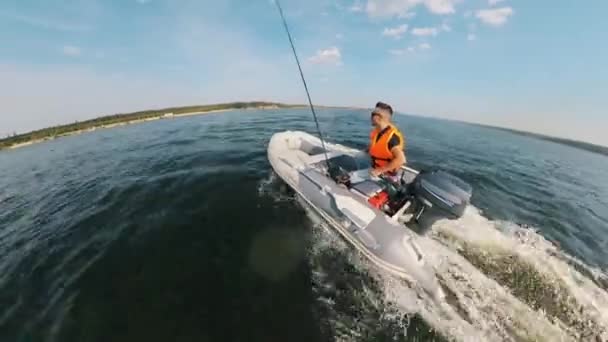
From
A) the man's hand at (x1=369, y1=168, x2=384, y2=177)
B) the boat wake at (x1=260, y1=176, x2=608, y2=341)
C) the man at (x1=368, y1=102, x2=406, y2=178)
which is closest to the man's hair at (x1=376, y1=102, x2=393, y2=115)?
the man at (x1=368, y1=102, x2=406, y2=178)

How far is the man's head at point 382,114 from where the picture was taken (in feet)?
15.3

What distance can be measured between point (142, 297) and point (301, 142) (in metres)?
6.73

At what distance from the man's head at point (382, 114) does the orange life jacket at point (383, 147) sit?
189 millimetres

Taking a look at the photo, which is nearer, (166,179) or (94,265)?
(94,265)

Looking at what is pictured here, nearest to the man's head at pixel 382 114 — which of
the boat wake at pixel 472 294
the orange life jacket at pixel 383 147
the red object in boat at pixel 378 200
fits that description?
the orange life jacket at pixel 383 147

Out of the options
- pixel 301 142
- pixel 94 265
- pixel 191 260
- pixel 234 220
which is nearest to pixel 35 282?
pixel 94 265

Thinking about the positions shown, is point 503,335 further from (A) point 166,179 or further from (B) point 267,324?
(A) point 166,179

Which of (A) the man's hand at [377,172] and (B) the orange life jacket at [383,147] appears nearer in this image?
(B) the orange life jacket at [383,147]

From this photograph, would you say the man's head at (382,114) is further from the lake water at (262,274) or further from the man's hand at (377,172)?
the lake water at (262,274)

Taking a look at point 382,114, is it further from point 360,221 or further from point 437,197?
point 360,221

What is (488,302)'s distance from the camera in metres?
3.82

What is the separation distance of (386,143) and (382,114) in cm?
59

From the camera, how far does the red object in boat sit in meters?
4.92

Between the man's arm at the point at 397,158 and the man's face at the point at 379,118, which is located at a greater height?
the man's face at the point at 379,118
